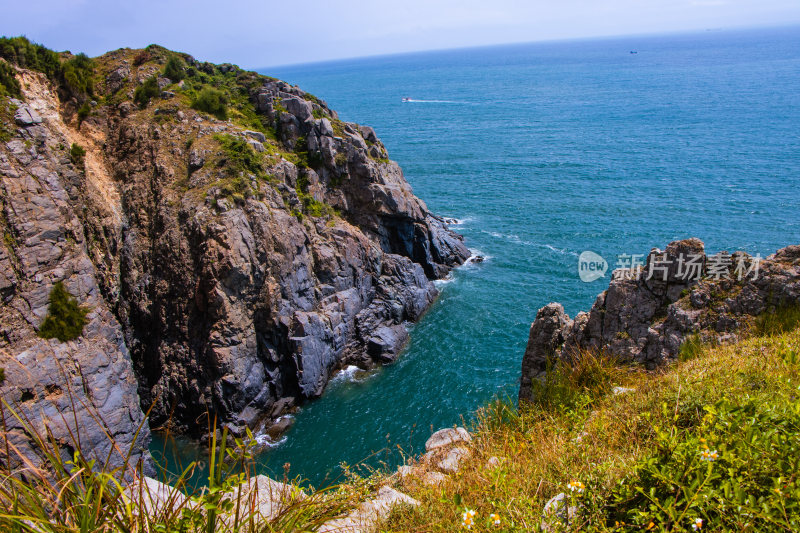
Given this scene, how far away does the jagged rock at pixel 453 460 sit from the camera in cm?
1012

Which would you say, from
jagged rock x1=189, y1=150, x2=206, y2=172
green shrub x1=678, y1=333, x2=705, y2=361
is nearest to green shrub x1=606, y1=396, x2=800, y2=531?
green shrub x1=678, y1=333, x2=705, y2=361

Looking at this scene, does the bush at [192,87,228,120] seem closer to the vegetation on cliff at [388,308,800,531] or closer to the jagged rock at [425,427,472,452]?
the jagged rock at [425,427,472,452]

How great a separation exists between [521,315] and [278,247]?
23393mm

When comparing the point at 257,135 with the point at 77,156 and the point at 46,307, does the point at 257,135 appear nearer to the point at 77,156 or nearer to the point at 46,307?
the point at 77,156

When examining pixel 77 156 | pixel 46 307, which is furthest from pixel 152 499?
pixel 77 156

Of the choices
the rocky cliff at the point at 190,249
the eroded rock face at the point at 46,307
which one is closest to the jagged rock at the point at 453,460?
the rocky cliff at the point at 190,249

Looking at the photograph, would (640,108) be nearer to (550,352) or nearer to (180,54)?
(180,54)

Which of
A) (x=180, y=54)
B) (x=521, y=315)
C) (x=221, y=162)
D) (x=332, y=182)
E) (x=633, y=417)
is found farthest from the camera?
(x=180, y=54)

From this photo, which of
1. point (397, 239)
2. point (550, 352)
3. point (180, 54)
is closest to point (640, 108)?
point (397, 239)

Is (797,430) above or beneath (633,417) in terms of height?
above

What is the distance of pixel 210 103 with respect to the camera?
4991 centimetres

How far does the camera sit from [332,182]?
51969mm

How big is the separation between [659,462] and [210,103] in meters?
52.8

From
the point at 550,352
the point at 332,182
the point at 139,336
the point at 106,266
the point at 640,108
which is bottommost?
the point at 139,336
